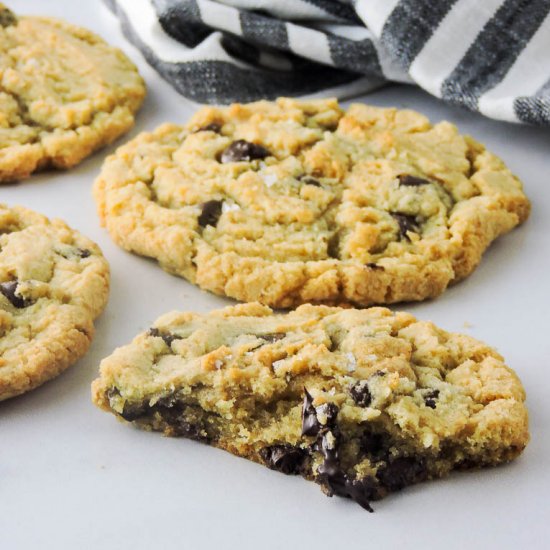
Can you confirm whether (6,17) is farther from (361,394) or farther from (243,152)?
(361,394)

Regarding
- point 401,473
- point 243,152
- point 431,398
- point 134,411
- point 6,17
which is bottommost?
point 6,17

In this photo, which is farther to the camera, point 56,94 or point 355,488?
point 56,94

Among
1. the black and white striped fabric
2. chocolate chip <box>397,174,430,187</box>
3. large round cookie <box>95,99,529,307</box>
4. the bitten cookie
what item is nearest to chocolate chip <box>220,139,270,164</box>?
large round cookie <box>95,99,529,307</box>

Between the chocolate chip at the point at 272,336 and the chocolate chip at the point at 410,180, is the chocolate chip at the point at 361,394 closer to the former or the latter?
the chocolate chip at the point at 272,336

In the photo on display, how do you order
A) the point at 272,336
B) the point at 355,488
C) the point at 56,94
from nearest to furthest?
the point at 355,488, the point at 272,336, the point at 56,94

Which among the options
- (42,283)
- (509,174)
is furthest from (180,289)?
(509,174)

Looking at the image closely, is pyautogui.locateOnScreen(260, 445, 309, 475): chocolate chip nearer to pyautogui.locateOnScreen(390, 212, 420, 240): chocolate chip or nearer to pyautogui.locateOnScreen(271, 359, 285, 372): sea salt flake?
pyautogui.locateOnScreen(271, 359, 285, 372): sea salt flake

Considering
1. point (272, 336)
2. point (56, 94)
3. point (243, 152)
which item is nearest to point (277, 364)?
point (272, 336)
